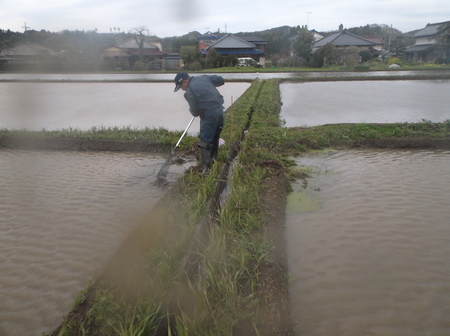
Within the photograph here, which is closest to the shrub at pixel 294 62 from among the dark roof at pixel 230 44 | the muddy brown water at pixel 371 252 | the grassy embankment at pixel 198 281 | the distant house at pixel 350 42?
Result: the dark roof at pixel 230 44

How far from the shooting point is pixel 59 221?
316cm

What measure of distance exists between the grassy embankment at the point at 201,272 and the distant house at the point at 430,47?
31075 mm

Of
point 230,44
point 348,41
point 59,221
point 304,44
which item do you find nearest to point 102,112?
point 59,221

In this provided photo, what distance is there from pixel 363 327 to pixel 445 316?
0.49 m

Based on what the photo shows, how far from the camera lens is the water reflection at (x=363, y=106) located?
729 cm

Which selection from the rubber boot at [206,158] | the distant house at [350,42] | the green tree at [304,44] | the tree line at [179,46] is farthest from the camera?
the distant house at [350,42]

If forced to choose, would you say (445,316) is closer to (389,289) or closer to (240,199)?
(389,289)

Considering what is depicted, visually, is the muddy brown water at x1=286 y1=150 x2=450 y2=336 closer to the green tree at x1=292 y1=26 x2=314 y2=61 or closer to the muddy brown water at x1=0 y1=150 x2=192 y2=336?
the muddy brown water at x1=0 y1=150 x2=192 y2=336

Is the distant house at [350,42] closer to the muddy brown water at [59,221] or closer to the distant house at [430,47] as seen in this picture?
the distant house at [430,47]

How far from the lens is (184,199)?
325 centimetres

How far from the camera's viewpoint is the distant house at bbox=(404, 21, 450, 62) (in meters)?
28.3

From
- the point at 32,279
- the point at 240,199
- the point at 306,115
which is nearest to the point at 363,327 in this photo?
the point at 240,199

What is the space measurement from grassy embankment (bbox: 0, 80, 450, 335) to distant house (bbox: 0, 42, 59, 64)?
1.32 metres

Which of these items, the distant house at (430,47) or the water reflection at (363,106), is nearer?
the water reflection at (363,106)
